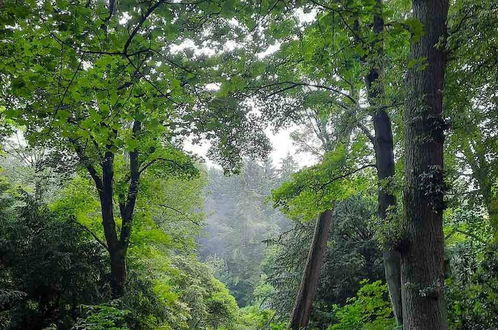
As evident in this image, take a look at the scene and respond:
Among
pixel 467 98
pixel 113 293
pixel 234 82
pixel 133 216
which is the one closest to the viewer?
pixel 234 82

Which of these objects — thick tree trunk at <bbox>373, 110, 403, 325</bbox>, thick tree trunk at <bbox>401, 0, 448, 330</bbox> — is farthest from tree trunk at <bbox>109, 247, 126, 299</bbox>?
thick tree trunk at <bbox>401, 0, 448, 330</bbox>

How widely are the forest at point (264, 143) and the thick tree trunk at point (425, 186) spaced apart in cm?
2

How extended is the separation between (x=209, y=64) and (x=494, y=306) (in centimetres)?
458

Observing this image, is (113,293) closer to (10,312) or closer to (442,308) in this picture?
(10,312)

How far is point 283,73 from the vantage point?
26.0 ft

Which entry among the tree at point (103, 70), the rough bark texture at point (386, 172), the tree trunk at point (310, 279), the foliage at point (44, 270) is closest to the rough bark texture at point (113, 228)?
the foliage at point (44, 270)

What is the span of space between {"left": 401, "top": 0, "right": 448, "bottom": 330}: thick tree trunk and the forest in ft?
0.06

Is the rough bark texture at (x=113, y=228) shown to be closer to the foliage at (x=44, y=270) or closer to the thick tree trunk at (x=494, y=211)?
the foliage at (x=44, y=270)

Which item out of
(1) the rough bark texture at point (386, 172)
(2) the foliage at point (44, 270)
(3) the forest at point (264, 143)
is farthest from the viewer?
(2) the foliage at point (44, 270)

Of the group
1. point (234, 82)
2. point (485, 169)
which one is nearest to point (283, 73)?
point (485, 169)

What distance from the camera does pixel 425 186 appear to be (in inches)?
179

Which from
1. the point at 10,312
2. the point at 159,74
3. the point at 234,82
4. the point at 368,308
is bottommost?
the point at 10,312

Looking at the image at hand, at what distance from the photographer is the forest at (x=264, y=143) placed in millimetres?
3188

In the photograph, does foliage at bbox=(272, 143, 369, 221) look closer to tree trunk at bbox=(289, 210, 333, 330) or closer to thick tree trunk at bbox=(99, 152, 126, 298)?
tree trunk at bbox=(289, 210, 333, 330)
